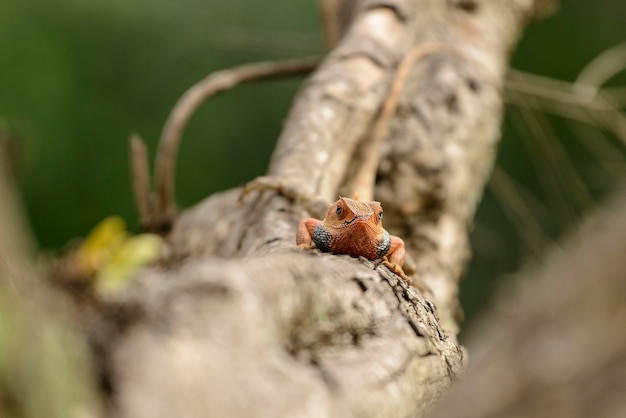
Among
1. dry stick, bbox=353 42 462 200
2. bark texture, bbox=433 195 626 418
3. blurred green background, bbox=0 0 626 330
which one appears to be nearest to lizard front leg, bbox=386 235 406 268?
dry stick, bbox=353 42 462 200

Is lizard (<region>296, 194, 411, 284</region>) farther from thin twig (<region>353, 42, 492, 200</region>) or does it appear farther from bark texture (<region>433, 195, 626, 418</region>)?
bark texture (<region>433, 195, 626, 418</region>)

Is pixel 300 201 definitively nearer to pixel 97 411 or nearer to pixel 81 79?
pixel 97 411

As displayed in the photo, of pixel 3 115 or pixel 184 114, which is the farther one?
pixel 3 115

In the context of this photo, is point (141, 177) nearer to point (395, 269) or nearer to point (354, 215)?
point (354, 215)

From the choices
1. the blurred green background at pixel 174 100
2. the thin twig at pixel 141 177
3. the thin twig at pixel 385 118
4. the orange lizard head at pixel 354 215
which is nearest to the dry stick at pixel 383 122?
the thin twig at pixel 385 118

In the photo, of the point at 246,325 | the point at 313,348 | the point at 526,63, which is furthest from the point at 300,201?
the point at 526,63

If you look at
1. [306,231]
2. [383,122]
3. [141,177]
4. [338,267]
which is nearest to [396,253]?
[306,231]
